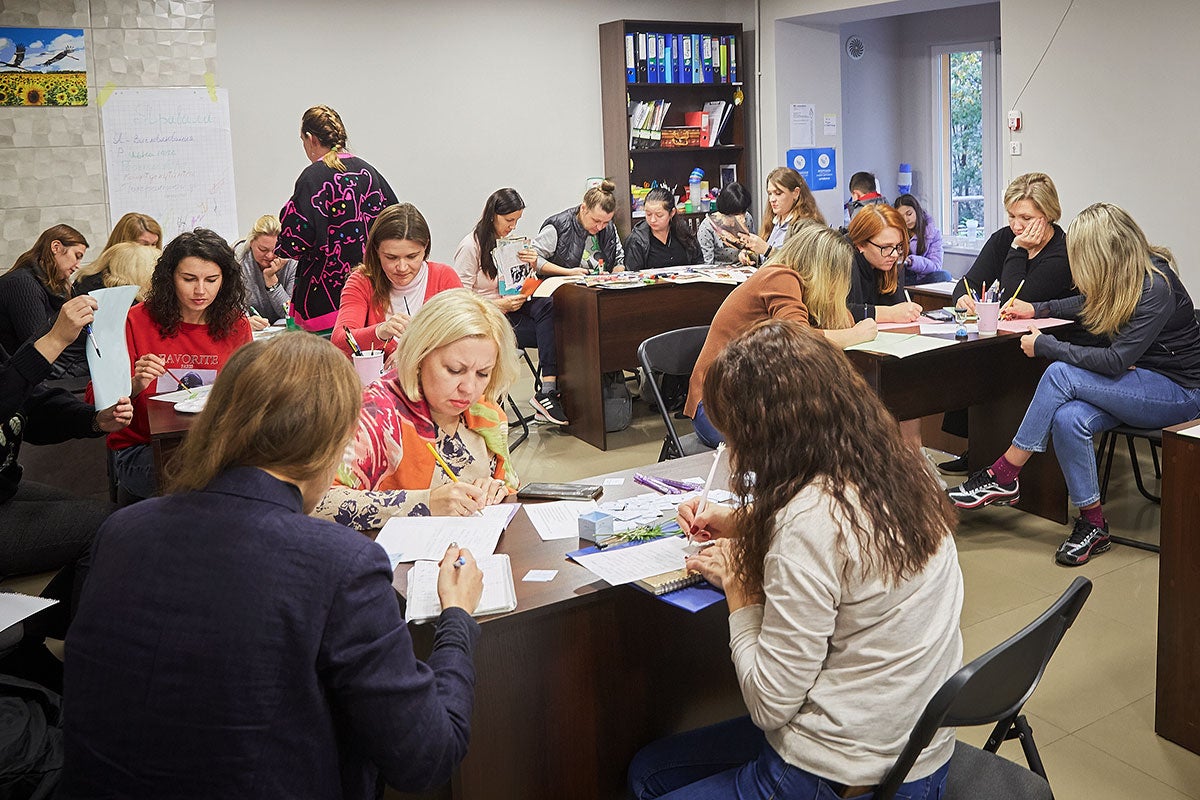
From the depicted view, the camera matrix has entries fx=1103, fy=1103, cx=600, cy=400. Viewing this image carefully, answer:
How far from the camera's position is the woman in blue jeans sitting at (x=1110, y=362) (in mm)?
3795

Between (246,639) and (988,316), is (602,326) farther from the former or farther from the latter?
(246,639)

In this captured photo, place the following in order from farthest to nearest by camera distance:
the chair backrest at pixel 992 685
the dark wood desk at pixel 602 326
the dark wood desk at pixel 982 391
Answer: the dark wood desk at pixel 602 326
the dark wood desk at pixel 982 391
the chair backrest at pixel 992 685

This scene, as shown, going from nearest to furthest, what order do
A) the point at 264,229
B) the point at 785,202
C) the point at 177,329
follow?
the point at 177,329
the point at 264,229
the point at 785,202

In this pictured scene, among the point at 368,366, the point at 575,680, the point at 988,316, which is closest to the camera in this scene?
the point at 575,680

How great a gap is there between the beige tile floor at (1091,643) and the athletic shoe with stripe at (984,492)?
135 mm

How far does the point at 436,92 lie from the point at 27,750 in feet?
20.7

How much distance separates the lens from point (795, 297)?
12.5 feet

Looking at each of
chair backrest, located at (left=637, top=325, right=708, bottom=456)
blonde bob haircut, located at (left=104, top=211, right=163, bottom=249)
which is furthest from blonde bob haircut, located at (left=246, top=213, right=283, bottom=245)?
chair backrest, located at (left=637, top=325, right=708, bottom=456)

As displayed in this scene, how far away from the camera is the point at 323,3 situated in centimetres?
716

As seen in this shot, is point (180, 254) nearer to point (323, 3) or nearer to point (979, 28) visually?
point (323, 3)

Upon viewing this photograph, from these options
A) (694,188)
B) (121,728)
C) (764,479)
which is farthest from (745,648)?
(694,188)

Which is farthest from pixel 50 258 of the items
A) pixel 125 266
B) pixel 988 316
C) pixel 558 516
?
pixel 988 316

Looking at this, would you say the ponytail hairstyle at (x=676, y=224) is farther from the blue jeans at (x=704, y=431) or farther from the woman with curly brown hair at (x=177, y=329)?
the woman with curly brown hair at (x=177, y=329)

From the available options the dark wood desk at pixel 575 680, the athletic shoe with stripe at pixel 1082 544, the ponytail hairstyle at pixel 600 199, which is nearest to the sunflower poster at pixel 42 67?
the ponytail hairstyle at pixel 600 199
